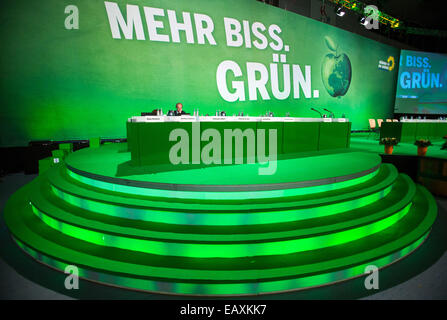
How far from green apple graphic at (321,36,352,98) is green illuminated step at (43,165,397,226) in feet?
28.2

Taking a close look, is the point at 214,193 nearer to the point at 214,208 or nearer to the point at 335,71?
the point at 214,208

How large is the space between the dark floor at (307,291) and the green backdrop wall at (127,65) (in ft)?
14.6

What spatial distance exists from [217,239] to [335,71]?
10.6 m

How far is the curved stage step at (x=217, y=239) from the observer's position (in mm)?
1965

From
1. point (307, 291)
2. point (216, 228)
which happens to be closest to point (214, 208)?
point (216, 228)

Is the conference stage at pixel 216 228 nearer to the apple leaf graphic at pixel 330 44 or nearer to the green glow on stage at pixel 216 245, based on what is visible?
the green glow on stage at pixel 216 245

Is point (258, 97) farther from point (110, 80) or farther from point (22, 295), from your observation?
point (22, 295)

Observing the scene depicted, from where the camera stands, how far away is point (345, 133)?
5.64 metres

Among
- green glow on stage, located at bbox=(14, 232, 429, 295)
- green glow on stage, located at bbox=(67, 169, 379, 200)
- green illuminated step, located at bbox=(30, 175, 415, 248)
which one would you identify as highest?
green glow on stage, located at bbox=(67, 169, 379, 200)

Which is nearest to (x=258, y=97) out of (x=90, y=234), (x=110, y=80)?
(x=110, y=80)

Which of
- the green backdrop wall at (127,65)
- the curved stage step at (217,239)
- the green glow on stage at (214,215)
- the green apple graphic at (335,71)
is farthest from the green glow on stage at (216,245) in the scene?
the green apple graphic at (335,71)

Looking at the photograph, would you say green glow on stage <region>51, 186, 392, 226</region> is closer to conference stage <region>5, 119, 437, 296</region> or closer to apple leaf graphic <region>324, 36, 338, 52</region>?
conference stage <region>5, 119, 437, 296</region>

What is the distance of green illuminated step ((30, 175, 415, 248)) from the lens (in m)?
2.12

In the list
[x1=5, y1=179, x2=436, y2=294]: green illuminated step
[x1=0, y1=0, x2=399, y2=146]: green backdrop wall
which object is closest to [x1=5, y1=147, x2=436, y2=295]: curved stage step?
[x1=5, y1=179, x2=436, y2=294]: green illuminated step
